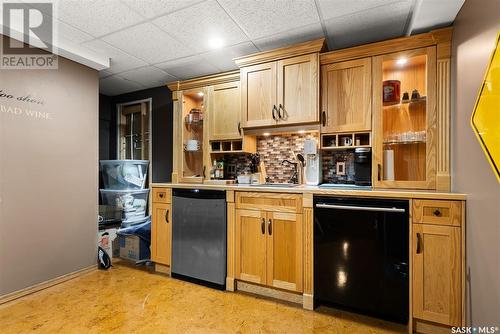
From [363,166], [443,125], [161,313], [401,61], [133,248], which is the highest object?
Result: [401,61]

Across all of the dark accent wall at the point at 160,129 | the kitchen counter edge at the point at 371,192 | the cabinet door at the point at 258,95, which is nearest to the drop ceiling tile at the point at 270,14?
the cabinet door at the point at 258,95

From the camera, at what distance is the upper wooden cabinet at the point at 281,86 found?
96.3 inches

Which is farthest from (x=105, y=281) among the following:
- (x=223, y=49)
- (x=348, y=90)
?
(x=348, y=90)

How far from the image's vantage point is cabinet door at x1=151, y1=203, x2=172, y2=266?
284 centimetres

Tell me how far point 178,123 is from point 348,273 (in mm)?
2610

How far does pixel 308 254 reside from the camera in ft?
7.04

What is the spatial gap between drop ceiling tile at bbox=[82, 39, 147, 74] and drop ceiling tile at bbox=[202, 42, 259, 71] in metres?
0.84

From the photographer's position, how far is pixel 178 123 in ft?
10.9

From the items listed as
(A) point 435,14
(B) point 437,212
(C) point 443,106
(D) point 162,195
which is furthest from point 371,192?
(D) point 162,195

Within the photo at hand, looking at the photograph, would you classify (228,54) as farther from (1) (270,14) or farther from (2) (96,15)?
(2) (96,15)

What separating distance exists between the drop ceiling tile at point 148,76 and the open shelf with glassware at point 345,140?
2.30 m

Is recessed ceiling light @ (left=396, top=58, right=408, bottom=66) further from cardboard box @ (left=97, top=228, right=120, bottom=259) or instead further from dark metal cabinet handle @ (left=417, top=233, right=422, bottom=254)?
cardboard box @ (left=97, top=228, right=120, bottom=259)

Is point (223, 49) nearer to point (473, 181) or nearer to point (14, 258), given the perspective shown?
point (473, 181)

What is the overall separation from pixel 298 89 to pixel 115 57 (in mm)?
2117
